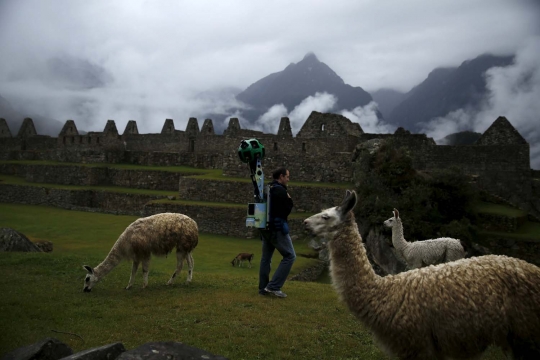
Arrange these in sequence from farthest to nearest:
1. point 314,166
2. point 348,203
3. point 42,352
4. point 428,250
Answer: point 314,166 → point 428,250 → point 348,203 → point 42,352

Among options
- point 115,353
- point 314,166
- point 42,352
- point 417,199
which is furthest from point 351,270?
point 314,166

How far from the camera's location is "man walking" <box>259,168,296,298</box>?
6.31 metres

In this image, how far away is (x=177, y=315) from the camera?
5.69 m

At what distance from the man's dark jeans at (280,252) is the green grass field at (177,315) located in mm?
281

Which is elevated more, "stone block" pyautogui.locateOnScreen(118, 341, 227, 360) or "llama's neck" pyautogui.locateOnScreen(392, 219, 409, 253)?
"llama's neck" pyautogui.locateOnScreen(392, 219, 409, 253)

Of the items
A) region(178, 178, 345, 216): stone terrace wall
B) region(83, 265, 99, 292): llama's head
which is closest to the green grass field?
region(83, 265, 99, 292): llama's head

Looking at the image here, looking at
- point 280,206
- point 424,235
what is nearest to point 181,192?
point 424,235

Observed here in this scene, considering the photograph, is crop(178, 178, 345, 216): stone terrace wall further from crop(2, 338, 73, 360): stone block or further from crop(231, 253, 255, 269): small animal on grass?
crop(2, 338, 73, 360): stone block

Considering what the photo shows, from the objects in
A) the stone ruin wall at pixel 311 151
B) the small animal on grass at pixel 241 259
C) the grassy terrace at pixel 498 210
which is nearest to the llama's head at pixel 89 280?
the small animal on grass at pixel 241 259

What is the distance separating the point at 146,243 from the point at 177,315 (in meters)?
2.05

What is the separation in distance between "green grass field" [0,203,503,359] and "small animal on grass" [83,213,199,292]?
39cm

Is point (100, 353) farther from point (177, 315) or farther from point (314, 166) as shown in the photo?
point (314, 166)

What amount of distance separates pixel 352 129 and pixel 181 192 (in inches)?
449

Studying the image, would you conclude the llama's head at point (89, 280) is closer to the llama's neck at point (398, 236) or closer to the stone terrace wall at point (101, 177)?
the llama's neck at point (398, 236)
